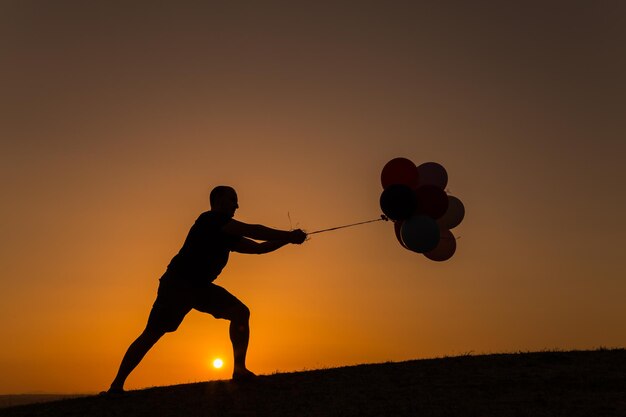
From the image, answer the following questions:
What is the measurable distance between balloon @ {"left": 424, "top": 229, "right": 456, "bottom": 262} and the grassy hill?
1.38 metres

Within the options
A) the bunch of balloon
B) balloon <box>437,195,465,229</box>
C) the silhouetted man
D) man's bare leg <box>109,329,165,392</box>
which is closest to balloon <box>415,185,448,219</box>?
the bunch of balloon

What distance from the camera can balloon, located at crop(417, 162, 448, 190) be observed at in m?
10.2

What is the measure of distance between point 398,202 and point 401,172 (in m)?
0.67

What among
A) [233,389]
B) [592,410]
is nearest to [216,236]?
[233,389]

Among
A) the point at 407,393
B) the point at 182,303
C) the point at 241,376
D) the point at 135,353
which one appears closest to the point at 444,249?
the point at 407,393

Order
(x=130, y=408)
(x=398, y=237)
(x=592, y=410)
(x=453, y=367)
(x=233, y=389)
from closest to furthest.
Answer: (x=592, y=410)
(x=130, y=408)
(x=233, y=389)
(x=453, y=367)
(x=398, y=237)

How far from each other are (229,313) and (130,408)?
1542 mm

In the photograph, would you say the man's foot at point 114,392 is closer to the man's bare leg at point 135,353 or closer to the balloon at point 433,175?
the man's bare leg at point 135,353

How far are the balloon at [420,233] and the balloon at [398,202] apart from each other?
125 millimetres

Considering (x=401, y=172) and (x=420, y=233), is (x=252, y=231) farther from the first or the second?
(x=401, y=172)

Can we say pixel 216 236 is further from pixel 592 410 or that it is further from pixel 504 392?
pixel 592 410

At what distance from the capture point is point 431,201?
9492 millimetres

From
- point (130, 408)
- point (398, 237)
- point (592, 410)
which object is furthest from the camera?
point (398, 237)

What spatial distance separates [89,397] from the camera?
28.5ft
